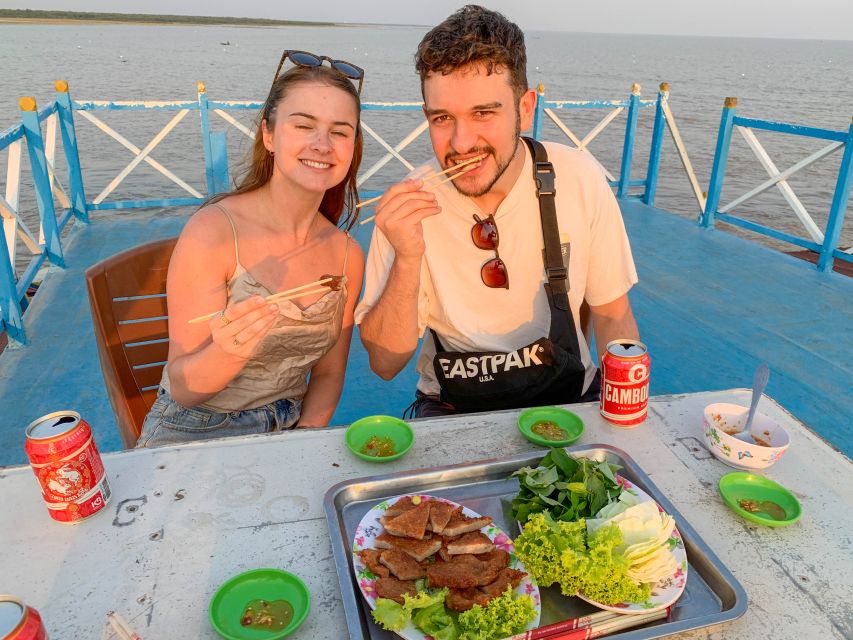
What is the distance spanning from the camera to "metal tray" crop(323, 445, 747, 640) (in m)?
1.16

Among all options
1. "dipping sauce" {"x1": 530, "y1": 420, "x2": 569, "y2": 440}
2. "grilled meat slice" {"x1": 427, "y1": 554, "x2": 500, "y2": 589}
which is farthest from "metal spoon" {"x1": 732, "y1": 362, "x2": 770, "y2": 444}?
"grilled meat slice" {"x1": 427, "y1": 554, "x2": 500, "y2": 589}

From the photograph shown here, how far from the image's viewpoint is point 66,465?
53.1 inches

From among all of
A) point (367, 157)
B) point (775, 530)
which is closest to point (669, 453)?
point (775, 530)

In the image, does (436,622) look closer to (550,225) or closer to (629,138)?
(550,225)

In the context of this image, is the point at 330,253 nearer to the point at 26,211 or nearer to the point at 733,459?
the point at 733,459

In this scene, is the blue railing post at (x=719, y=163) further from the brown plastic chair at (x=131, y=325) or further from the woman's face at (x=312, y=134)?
the brown plastic chair at (x=131, y=325)

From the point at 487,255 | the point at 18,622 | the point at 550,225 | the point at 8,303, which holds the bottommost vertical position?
the point at 8,303

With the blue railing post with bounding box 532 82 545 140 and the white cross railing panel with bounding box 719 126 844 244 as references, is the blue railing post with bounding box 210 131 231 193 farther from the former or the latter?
the white cross railing panel with bounding box 719 126 844 244

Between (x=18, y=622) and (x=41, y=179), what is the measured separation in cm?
537

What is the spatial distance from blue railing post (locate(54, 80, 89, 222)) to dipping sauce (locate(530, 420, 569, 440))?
6.39 metres

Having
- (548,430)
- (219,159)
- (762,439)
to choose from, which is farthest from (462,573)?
(219,159)

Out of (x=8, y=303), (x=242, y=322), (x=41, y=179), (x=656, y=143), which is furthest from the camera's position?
(x=656, y=143)

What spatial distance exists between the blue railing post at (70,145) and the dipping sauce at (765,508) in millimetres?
6948

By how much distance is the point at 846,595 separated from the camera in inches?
48.7
